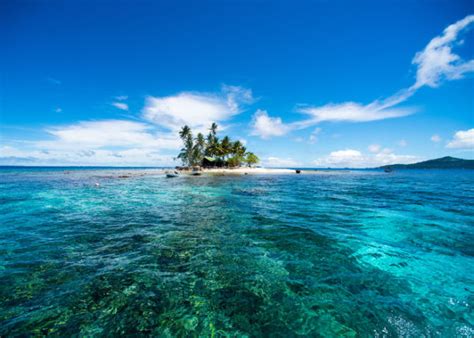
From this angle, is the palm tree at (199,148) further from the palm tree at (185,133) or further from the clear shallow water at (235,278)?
the clear shallow water at (235,278)

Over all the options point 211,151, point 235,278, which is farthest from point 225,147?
point 235,278

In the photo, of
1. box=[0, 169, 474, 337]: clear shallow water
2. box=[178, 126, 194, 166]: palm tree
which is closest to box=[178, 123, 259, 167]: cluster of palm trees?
box=[178, 126, 194, 166]: palm tree

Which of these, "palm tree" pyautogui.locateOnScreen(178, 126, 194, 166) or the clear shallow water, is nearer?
the clear shallow water

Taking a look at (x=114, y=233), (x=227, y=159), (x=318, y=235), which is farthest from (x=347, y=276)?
(x=227, y=159)

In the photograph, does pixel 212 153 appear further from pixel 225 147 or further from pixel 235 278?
pixel 235 278

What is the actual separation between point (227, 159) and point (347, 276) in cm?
9081

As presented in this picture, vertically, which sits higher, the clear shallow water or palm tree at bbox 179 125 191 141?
palm tree at bbox 179 125 191 141

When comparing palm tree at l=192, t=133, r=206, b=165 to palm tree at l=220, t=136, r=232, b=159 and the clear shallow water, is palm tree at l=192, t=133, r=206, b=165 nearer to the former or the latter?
palm tree at l=220, t=136, r=232, b=159

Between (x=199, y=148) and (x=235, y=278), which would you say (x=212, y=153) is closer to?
(x=199, y=148)

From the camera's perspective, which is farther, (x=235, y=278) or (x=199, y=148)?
(x=199, y=148)

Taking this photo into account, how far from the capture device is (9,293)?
19.9ft

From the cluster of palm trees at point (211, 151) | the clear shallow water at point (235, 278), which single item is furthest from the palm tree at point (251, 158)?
the clear shallow water at point (235, 278)

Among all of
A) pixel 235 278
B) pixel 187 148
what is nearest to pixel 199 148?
pixel 187 148

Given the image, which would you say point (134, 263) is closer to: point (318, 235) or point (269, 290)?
point (269, 290)
